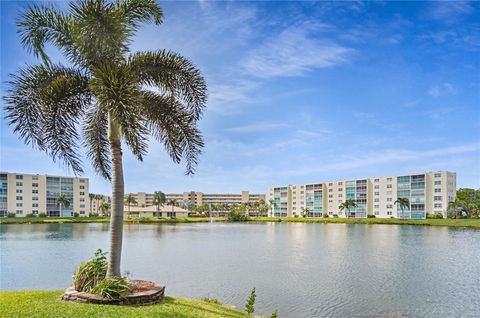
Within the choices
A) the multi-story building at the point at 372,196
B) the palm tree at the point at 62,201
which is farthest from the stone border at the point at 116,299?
the palm tree at the point at 62,201

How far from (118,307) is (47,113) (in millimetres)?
7004

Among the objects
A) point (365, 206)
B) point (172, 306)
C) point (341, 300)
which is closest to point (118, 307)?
point (172, 306)

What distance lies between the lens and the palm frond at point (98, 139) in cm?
1501

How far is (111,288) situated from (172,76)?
7532 millimetres

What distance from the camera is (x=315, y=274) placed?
28.4 metres

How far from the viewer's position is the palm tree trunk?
40.8ft

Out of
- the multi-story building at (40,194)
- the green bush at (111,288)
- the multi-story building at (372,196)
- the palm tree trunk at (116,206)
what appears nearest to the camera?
the green bush at (111,288)

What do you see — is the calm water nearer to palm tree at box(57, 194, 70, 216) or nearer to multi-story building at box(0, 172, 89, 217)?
palm tree at box(57, 194, 70, 216)

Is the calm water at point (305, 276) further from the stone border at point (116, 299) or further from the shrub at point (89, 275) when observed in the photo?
the shrub at point (89, 275)

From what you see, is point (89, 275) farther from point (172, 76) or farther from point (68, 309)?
point (172, 76)

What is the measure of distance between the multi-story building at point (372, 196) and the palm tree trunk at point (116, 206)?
12125 cm

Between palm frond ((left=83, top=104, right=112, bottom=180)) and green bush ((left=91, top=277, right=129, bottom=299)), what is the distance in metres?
4.96

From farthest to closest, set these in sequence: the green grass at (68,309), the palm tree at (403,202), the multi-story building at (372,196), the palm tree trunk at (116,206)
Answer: the palm tree at (403,202) < the multi-story building at (372,196) < the palm tree trunk at (116,206) < the green grass at (68,309)

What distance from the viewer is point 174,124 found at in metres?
13.9
